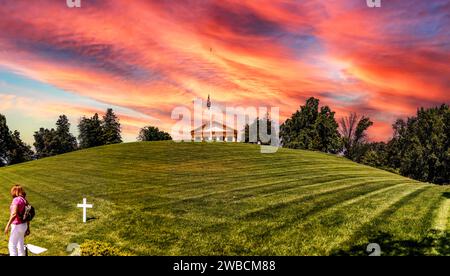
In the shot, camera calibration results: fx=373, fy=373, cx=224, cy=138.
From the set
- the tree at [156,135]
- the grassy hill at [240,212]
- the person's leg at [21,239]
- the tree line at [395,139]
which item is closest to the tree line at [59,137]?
the tree at [156,135]

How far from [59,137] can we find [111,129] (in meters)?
36.5

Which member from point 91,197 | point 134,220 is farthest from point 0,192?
point 134,220

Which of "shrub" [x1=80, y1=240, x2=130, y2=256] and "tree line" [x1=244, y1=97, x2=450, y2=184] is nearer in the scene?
"shrub" [x1=80, y1=240, x2=130, y2=256]

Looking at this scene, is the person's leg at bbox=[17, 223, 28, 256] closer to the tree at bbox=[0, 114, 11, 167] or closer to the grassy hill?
the grassy hill

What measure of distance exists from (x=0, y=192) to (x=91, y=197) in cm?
1341

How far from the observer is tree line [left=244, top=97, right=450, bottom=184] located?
6925 centimetres

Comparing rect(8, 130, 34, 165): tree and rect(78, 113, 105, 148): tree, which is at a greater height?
rect(78, 113, 105, 148): tree

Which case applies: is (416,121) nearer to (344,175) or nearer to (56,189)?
(344,175)

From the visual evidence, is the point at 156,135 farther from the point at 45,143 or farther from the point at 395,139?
the point at 395,139

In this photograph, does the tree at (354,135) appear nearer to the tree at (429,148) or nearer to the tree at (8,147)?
the tree at (429,148)

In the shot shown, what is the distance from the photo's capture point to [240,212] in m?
18.8

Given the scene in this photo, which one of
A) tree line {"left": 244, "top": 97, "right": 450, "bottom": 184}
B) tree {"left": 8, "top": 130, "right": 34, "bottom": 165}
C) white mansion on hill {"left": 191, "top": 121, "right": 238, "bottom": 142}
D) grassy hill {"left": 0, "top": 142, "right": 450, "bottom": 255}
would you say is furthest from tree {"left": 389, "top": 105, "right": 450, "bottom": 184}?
tree {"left": 8, "top": 130, "right": 34, "bottom": 165}

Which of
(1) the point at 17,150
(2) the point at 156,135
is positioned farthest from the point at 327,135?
(1) the point at 17,150

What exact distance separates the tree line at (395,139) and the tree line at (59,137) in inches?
1788
